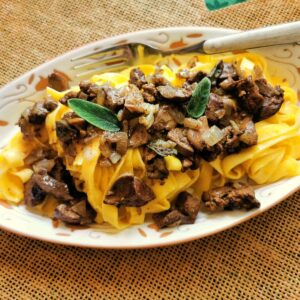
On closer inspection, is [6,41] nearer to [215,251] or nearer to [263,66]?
[263,66]

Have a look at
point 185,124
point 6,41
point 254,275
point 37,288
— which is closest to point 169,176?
point 185,124

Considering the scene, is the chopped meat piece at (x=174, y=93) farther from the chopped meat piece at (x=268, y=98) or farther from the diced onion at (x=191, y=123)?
the chopped meat piece at (x=268, y=98)

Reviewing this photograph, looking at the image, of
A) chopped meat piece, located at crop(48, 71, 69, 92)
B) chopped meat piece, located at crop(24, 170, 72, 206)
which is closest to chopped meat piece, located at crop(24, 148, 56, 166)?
chopped meat piece, located at crop(24, 170, 72, 206)

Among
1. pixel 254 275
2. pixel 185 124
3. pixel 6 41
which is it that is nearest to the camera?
pixel 185 124

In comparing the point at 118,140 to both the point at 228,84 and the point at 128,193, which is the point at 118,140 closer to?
the point at 128,193

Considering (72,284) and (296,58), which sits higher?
(296,58)

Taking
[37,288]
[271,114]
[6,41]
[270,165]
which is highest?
[271,114]
